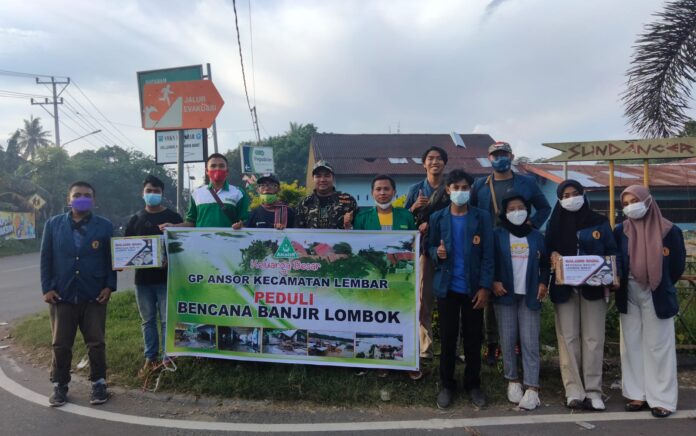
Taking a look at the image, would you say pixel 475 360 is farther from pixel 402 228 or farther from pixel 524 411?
pixel 402 228

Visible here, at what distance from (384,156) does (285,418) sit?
28.1m

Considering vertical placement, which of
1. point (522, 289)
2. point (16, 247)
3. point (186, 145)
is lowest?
point (16, 247)

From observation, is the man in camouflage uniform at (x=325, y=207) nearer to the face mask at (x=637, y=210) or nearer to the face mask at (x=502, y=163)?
the face mask at (x=502, y=163)

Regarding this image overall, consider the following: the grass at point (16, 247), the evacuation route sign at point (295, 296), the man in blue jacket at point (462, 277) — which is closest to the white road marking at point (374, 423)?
the man in blue jacket at point (462, 277)

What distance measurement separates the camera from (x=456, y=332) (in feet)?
11.9

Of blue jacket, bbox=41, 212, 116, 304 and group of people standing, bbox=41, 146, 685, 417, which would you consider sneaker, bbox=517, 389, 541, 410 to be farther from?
blue jacket, bbox=41, 212, 116, 304

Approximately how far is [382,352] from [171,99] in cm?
599

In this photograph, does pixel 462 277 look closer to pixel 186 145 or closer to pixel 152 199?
pixel 152 199

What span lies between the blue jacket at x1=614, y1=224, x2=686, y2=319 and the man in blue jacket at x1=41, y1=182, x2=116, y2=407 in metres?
4.43

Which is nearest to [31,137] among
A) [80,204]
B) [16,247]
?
[16,247]

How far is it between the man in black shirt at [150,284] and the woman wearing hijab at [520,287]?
3132 mm

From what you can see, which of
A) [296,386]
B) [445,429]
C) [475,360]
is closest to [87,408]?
[296,386]

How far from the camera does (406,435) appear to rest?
3105 mm

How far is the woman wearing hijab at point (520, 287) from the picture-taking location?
356 centimetres
